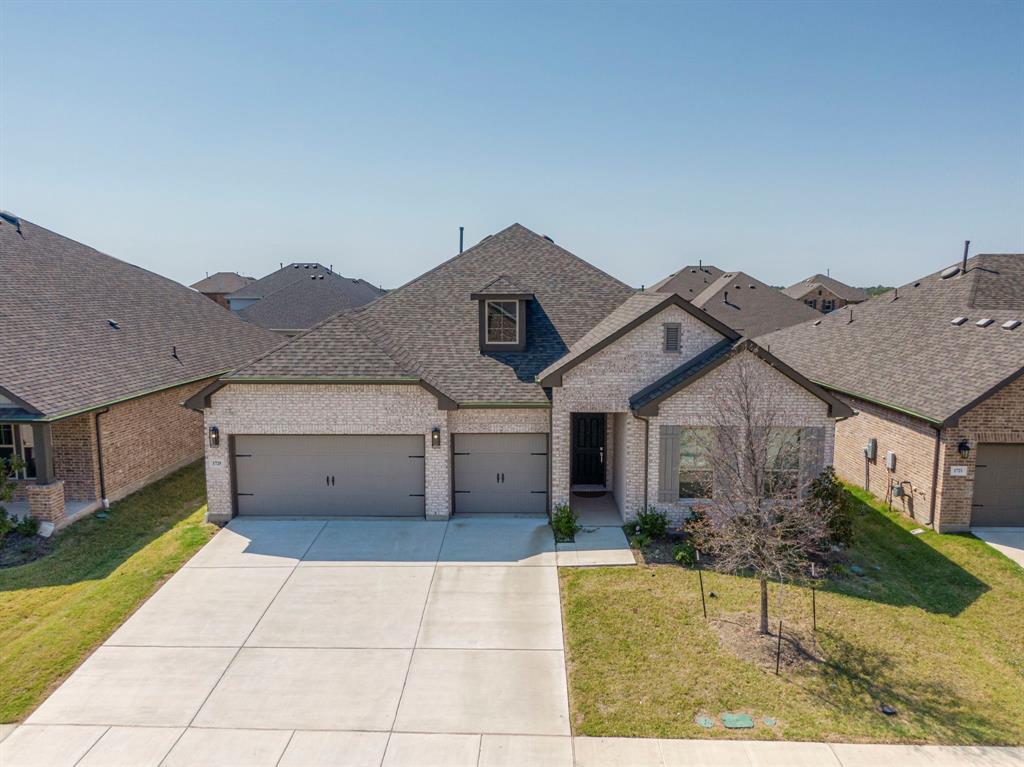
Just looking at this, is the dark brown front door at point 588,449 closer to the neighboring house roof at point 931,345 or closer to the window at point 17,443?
the neighboring house roof at point 931,345

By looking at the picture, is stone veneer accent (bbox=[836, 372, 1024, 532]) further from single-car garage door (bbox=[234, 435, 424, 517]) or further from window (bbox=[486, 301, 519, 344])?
single-car garage door (bbox=[234, 435, 424, 517])

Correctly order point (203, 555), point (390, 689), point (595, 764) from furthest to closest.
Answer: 1. point (203, 555)
2. point (390, 689)
3. point (595, 764)

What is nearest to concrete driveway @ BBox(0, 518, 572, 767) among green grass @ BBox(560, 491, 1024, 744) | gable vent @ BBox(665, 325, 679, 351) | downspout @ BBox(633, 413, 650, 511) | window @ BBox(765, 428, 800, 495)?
green grass @ BBox(560, 491, 1024, 744)

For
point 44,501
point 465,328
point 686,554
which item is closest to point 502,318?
point 465,328

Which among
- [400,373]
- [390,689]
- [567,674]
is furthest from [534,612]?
[400,373]

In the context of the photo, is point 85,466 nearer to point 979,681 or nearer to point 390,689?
point 390,689

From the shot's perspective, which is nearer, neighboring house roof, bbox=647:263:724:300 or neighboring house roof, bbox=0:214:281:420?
neighboring house roof, bbox=0:214:281:420

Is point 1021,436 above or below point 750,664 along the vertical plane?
above
